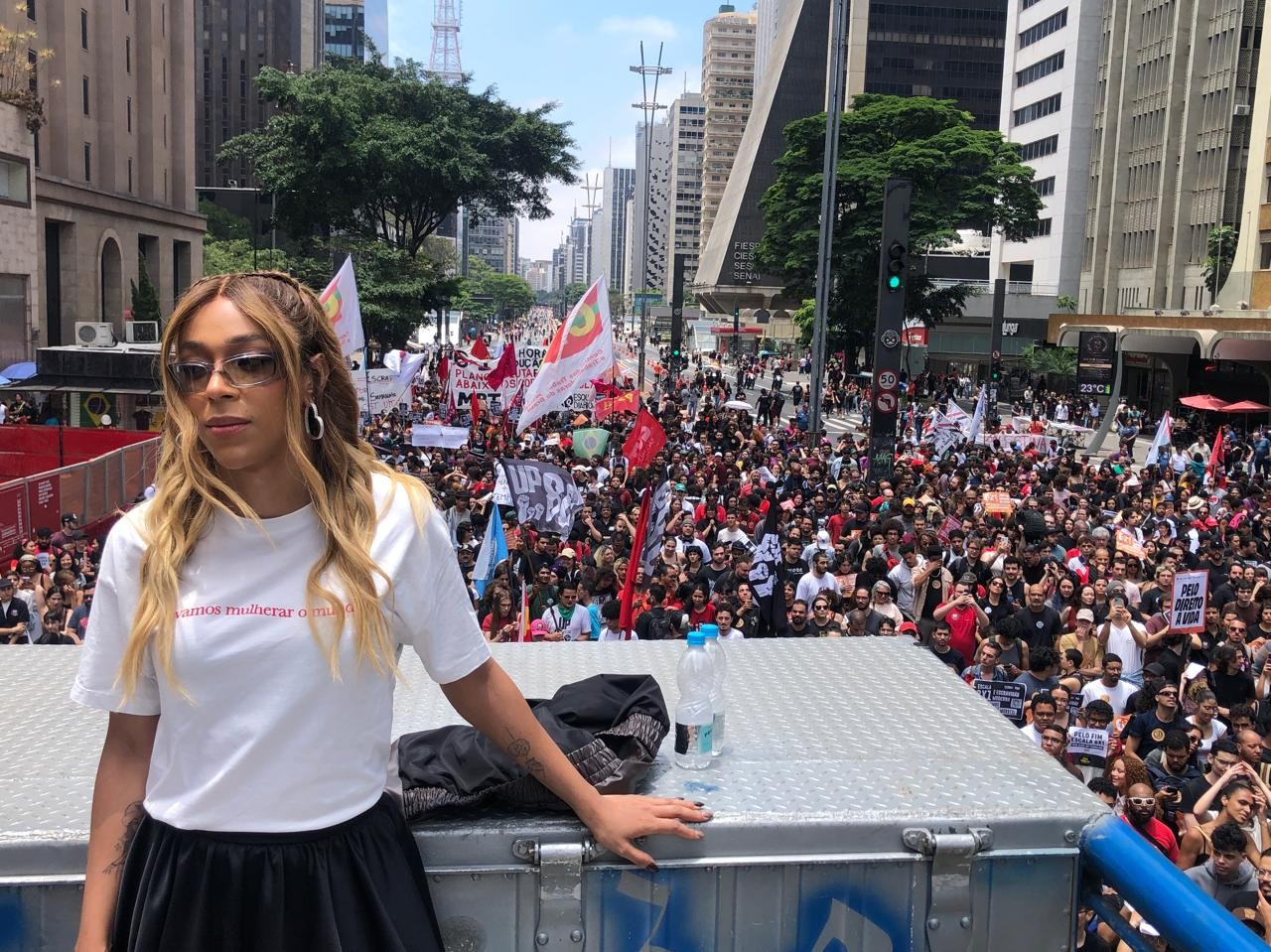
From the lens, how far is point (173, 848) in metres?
2.05

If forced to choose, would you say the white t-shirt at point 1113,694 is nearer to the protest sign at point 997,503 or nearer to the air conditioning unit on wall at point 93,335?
the protest sign at point 997,503

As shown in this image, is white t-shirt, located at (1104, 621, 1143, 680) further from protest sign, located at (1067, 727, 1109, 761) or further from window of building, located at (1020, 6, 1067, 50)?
window of building, located at (1020, 6, 1067, 50)

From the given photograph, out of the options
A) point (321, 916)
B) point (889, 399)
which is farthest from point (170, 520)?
point (889, 399)

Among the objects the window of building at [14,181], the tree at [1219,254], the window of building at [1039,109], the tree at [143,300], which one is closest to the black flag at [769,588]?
the window of building at [14,181]

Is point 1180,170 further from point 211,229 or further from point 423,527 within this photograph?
point 423,527

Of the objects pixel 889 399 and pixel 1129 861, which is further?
pixel 889 399

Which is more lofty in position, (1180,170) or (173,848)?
(1180,170)

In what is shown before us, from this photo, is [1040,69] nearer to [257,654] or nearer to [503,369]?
[503,369]

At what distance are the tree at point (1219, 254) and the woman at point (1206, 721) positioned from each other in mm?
53856

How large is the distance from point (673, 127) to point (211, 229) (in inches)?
4992

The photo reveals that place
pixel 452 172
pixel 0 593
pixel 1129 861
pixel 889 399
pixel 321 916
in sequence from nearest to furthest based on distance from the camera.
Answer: pixel 321 916
pixel 1129 861
pixel 0 593
pixel 889 399
pixel 452 172

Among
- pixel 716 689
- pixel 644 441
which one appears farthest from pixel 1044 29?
pixel 716 689

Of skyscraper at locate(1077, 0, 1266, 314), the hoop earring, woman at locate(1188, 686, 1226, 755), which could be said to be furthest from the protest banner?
skyscraper at locate(1077, 0, 1266, 314)

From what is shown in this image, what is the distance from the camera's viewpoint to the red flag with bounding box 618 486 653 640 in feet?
33.2
